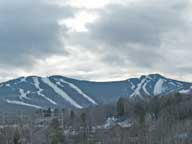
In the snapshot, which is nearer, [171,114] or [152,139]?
[152,139]

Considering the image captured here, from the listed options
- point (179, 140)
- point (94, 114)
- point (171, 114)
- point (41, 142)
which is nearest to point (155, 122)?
point (171, 114)

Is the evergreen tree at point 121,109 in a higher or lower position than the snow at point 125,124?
higher

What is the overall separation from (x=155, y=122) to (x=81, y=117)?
45620mm

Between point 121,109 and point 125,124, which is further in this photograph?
point 121,109

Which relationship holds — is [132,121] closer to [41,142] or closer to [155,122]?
[155,122]

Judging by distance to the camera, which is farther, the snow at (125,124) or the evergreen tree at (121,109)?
the evergreen tree at (121,109)

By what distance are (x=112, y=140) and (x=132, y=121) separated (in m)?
23.0

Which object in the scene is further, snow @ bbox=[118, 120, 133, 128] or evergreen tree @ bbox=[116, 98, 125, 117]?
evergreen tree @ bbox=[116, 98, 125, 117]

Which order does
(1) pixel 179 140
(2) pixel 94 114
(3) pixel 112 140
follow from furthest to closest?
(2) pixel 94 114, (3) pixel 112 140, (1) pixel 179 140

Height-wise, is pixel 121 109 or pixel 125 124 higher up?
pixel 121 109

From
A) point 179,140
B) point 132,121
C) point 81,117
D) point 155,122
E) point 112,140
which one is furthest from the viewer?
point 81,117

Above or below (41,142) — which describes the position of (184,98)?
above

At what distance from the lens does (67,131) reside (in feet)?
473

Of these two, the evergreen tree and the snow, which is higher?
the evergreen tree
